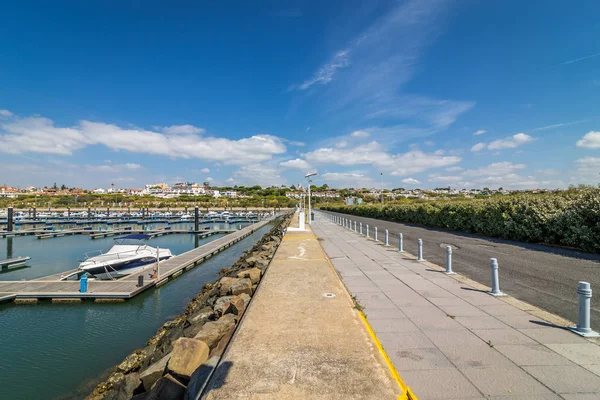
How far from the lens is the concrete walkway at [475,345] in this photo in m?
3.31

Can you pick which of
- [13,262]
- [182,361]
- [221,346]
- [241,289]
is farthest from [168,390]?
[13,262]

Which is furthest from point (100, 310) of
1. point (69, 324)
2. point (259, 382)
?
point (259, 382)

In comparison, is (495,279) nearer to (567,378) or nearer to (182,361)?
(567,378)

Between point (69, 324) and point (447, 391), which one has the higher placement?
point (447, 391)

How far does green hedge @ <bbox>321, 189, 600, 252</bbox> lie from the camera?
12.4 m

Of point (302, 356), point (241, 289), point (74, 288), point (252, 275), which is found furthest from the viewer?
point (74, 288)

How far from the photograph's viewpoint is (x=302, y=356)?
147 inches

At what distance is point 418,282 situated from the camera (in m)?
8.00

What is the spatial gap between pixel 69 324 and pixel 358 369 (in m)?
12.3

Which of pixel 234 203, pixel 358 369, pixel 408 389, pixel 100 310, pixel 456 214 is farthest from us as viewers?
pixel 234 203

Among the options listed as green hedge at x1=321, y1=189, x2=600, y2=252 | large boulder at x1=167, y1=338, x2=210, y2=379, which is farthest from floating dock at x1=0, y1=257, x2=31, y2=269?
green hedge at x1=321, y1=189, x2=600, y2=252

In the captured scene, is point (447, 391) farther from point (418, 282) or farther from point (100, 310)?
point (100, 310)

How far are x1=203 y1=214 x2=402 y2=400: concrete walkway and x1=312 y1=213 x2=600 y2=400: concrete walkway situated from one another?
0.46 meters

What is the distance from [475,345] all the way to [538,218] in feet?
→ 45.1
